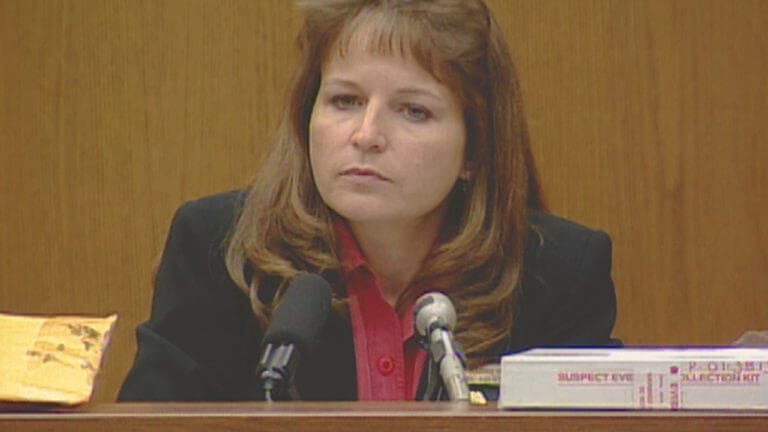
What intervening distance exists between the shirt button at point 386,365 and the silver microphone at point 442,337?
493 mm

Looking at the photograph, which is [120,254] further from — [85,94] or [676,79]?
[676,79]

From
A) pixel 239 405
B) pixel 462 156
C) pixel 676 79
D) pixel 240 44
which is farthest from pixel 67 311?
pixel 239 405

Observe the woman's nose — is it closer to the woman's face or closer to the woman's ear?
the woman's face

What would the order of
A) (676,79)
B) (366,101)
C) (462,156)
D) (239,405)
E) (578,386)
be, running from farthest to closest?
(676,79), (462,156), (366,101), (239,405), (578,386)

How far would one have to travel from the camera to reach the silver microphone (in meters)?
1.24

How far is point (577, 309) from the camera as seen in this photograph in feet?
6.32

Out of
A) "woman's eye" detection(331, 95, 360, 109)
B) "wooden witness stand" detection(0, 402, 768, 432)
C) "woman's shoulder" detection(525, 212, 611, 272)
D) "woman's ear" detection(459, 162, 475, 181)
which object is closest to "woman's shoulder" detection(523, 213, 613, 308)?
"woman's shoulder" detection(525, 212, 611, 272)

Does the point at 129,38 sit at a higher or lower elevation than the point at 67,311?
higher

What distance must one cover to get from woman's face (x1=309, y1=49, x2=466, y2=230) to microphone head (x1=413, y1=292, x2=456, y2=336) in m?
0.47

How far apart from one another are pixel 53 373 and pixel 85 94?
1419mm

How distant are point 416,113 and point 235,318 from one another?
1.19 feet

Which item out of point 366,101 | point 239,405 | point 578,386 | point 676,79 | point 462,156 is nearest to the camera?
point 578,386

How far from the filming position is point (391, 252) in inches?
75.0

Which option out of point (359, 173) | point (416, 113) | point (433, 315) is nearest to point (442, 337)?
point (433, 315)
